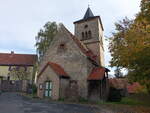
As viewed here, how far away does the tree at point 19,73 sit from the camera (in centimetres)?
4173

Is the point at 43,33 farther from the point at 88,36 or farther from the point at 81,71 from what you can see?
the point at 81,71

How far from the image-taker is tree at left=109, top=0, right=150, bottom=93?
12.8m

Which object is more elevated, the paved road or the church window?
the church window

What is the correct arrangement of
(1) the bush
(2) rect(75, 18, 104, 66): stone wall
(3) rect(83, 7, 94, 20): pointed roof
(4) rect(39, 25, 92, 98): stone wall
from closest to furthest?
1. (4) rect(39, 25, 92, 98): stone wall
2. (1) the bush
3. (2) rect(75, 18, 104, 66): stone wall
4. (3) rect(83, 7, 94, 20): pointed roof

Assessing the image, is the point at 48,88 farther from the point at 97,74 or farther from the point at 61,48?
the point at 97,74

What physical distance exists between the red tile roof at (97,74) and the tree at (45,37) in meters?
21.0

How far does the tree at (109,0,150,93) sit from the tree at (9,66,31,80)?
100 ft

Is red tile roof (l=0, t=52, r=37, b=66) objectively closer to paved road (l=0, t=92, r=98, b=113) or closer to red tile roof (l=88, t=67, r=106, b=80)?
red tile roof (l=88, t=67, r=106, b=80)

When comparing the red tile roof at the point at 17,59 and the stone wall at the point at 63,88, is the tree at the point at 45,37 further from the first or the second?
the stone wall at the point at 63,88

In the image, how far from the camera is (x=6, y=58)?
46.2 m

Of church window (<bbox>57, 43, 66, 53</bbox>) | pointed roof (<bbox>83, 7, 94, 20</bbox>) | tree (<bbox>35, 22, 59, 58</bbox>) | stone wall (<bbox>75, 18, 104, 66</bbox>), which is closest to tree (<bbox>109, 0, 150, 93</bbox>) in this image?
church window (<bbox>57, 43, 66, 53</bbox>)

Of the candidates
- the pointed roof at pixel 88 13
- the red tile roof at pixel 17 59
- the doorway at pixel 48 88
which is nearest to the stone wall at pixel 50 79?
the doorway at pixel 48 88

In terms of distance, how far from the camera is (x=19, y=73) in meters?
42.1

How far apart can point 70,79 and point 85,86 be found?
277 centimetres
